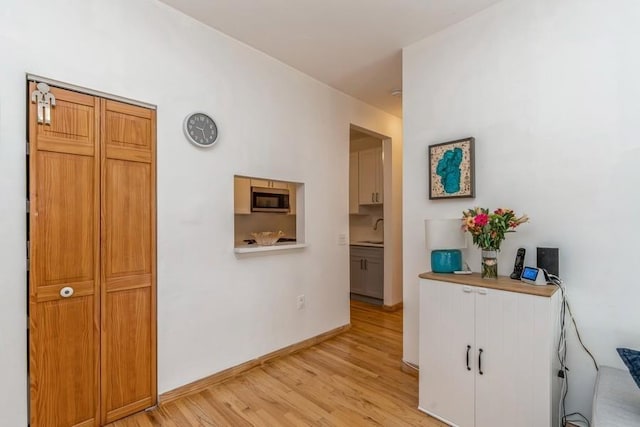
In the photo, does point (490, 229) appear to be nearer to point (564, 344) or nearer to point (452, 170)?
point (452, 170)

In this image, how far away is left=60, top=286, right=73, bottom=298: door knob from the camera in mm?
1812

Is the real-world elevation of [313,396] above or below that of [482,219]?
below

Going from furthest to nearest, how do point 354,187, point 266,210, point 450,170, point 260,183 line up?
point 354,187, point 260,183, point 266,210, point 450,170

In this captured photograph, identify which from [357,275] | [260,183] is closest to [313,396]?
[260,183]

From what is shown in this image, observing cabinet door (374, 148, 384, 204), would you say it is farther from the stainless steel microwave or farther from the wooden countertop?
the wooden countertop

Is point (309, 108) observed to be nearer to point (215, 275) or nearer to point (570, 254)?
point (215, 275)

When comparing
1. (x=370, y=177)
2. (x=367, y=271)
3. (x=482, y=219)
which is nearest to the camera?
(x=482, y=219)

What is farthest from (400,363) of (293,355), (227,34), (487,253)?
(227,34)

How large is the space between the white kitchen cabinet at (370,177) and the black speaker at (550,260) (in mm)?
3092

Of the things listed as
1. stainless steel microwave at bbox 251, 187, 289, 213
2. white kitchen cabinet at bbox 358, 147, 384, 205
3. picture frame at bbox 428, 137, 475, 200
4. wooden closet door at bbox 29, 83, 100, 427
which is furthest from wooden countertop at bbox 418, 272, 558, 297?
white kitchen cabinet at bbox 358, 147, 384, 205

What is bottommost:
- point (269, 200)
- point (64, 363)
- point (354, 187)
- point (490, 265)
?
point (64, 363)

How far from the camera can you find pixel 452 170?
242 centimetres

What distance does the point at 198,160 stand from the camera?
240 centimetres

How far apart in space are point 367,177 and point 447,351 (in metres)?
3.50
